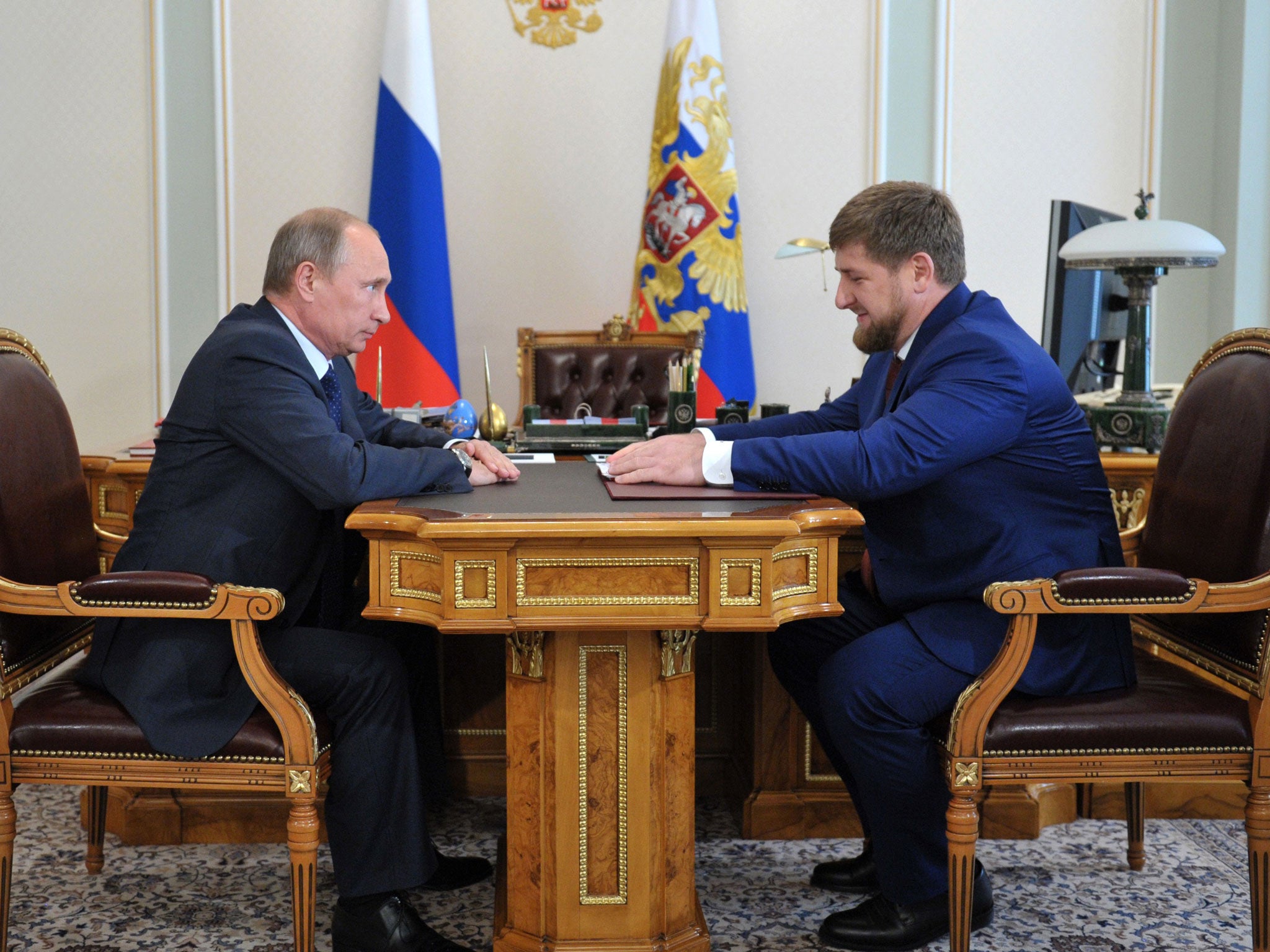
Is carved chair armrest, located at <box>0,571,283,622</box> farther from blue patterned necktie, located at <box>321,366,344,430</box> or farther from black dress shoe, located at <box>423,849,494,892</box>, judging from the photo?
black dress shoe, located at <box>423,849,494,892</box>

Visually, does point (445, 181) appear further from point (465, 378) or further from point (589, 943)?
point (589, 943)

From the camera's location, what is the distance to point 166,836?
2.58m

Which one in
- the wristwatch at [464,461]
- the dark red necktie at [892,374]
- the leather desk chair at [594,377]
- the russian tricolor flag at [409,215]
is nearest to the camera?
the wristwatch at [464,461]

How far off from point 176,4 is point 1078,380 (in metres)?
3.75

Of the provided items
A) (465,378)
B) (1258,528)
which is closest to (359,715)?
(1258,528)

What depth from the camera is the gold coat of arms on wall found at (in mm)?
4715

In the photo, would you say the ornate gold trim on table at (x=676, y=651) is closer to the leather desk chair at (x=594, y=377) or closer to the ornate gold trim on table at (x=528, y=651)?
the ornate gold trim on table at (x=528, y=651)

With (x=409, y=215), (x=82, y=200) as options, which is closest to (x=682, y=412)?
(x=409, y=215)

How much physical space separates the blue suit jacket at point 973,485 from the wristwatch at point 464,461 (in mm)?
483

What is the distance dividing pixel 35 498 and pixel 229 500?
1.20 feet

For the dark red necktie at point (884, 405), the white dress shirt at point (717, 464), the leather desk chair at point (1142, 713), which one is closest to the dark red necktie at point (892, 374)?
the dark red necktie at point (884, 405)

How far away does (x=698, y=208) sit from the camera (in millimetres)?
4535

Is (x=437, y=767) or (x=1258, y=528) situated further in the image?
(x=437, y=767)

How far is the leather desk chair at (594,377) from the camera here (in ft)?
12.8
